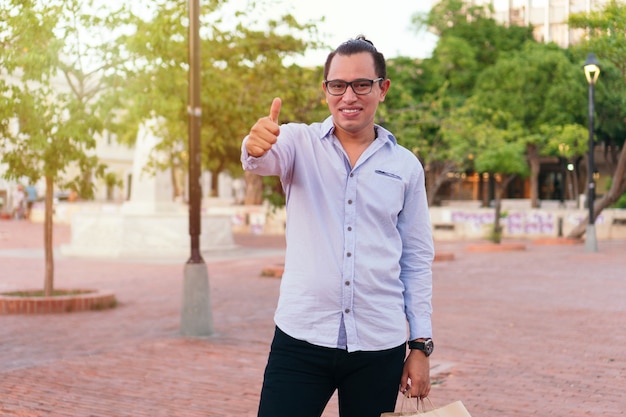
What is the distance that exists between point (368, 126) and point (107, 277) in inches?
587

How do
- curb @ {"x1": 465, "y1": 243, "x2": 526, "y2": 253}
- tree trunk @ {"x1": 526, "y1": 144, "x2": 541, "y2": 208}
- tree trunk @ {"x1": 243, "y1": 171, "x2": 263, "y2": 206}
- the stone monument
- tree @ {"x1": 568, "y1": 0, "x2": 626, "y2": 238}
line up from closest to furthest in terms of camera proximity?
tree @ {"x1": 568, "y1": 0, "x2": 626, "y2": 238}, the stone monument, curb @ {"x1": 465, "y1": 243, "x2": 526, "y2": 253}, tree trunk @ {"x1": 526, "y1": 144, "x2": 541, "y2": 208}, tree trunk @ {"x1": 243, "y1": 171, "x2": 263, "y2": 206}

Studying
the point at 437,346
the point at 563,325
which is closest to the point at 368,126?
the point at 437,346

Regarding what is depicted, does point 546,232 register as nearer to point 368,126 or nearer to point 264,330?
point 264,330

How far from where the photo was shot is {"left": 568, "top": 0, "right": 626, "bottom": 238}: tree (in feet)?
51.8

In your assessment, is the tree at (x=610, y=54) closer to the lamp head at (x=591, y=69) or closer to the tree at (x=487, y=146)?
the lamp head at (x=591, y=69)

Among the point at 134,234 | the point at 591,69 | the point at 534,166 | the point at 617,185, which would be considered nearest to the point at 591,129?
the point at 591,69

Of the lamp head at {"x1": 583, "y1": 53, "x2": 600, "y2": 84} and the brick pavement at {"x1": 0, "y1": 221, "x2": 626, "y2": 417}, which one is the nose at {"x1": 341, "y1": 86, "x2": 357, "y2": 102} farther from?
the lamp head at {"x1": 583, "y1": 53, "x2": 600, "y2": 84}

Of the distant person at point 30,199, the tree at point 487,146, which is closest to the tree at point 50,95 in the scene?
the tree at point 487,146

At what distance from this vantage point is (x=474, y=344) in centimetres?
909

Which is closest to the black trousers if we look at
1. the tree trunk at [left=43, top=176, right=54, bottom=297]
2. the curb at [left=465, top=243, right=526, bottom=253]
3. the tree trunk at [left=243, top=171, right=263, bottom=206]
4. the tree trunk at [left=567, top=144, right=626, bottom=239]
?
the tree trunk at [left=43, top=176, right=54, bottom=297]

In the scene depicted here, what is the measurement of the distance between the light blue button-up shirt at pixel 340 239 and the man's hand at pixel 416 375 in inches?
3.1

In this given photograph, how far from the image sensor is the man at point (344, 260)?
2715 mm

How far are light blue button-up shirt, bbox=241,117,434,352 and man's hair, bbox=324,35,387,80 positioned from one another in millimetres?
206

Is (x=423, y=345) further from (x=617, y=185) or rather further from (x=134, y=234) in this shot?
(x=617, y=185)
